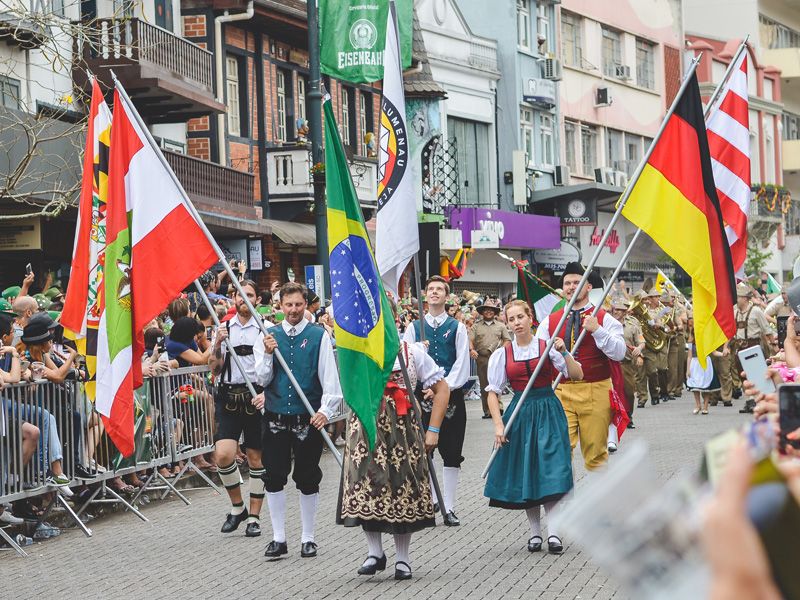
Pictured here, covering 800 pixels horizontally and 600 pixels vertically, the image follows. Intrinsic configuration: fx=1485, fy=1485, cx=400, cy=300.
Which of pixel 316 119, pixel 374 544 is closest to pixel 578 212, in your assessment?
pixel 316 119

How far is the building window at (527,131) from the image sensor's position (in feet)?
144

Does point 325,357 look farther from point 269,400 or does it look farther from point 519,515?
point 519,515

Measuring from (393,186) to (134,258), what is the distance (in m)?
1.90

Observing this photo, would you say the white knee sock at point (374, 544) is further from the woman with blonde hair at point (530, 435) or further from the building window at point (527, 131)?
the building window at point (527, 131)

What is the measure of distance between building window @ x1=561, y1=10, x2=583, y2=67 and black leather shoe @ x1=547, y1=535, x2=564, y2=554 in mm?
38218

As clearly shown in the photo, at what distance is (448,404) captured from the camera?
39.0 ft

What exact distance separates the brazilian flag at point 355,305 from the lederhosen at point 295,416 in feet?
2.97

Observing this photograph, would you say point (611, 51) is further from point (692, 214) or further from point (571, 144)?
point (692, 214)

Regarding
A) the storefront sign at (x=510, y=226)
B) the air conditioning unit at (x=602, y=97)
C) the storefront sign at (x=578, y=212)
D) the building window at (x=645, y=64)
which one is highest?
the building window at (x=645, y=64)

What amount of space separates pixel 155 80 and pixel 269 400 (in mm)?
15673

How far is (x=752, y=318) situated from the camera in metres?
23.3

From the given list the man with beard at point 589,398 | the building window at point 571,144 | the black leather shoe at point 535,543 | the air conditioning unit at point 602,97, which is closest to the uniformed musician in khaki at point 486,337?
the man with beard at point 589,398

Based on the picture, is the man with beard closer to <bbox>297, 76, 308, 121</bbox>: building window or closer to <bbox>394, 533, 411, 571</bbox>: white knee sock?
<bbox>394, 533, 411, 571</bbox>: white knee sock

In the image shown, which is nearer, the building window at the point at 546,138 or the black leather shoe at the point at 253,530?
the black leather shoe at the point at 253,530
